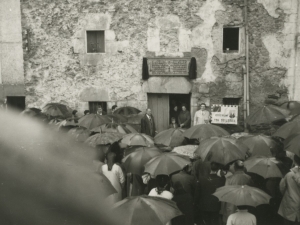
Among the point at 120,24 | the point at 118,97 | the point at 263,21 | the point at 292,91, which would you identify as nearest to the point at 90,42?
the point at 120,24

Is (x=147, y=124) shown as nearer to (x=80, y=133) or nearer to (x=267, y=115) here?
(x=80, y=133)

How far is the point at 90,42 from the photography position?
1473 centimetres

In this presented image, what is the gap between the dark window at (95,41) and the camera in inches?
577

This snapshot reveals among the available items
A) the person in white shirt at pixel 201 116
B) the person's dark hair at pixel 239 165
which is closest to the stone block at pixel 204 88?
the person in white shirt at pixel 201 116

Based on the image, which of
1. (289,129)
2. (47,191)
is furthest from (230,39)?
(47,191)

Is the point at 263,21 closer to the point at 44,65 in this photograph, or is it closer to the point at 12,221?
the point at 44,65

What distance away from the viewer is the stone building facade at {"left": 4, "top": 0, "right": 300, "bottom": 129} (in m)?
13.7

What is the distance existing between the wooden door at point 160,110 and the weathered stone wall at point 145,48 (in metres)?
0.32

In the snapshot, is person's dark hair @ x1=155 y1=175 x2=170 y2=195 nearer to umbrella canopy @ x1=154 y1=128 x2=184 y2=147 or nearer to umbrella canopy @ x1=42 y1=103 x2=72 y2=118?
umbrella canopy @ x1=154 y1=128 x2=184 y2=147

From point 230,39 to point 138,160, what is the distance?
8.23 metres

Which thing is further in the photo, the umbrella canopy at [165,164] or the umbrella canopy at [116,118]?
the umbrella canopy at [116,118]

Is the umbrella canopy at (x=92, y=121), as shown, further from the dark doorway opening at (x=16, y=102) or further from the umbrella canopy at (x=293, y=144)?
the dark doorway opening at (x=16, y=102)

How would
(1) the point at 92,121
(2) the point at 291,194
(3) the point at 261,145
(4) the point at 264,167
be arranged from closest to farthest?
(2) the point at 291,194 < (4) the point at 264,167 < (3) the point at 261,145 < (1) the point at 92,121

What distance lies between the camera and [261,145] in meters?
7.83
